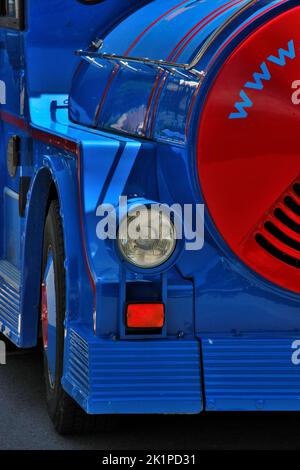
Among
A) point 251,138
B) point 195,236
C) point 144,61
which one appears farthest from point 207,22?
point 195,236

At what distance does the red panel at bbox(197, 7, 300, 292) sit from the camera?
471cm

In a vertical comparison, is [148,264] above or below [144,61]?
below

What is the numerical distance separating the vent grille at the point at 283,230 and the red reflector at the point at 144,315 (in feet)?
1.52

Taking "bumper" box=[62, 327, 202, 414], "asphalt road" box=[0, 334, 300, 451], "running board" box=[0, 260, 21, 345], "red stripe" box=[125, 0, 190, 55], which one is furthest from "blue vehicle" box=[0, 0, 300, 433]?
"running board" box=[0, 260, 21, 345]

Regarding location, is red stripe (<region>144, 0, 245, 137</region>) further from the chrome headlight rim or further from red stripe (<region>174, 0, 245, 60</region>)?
the chrome headlight rim

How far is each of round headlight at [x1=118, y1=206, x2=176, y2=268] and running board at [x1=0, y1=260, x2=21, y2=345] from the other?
4.42ft

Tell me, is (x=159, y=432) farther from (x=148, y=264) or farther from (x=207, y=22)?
(x=207, y=22)

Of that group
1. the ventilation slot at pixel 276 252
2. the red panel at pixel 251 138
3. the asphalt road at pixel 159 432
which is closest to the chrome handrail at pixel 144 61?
the red panel at pixel 251 138

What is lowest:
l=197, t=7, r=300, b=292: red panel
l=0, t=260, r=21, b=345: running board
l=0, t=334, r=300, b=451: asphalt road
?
l=0, t=334, r=300, b=451: asphalt road

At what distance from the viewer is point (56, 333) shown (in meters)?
5.25

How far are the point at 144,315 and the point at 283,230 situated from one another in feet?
1.97

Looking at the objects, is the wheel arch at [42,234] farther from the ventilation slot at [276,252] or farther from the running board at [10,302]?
the ventilation slot at [276,252]

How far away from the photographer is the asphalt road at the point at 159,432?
519 centimetres
